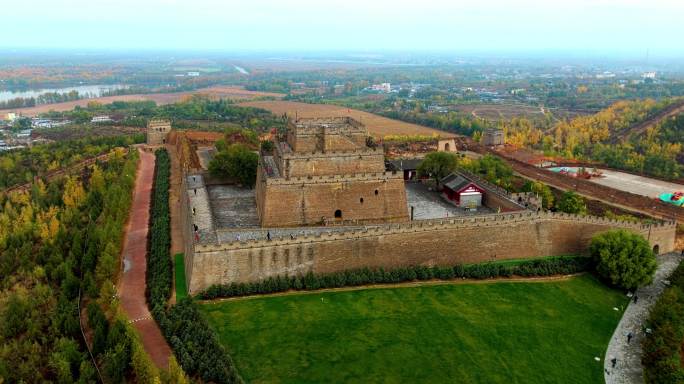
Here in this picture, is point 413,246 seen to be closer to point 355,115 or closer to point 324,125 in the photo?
point 324,125

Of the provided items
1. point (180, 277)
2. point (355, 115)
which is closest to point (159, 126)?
point (180, 277)

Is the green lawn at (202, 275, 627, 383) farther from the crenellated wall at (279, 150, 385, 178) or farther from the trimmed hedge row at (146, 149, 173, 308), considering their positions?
the crenellated wall at (279, 150, 385, 178)

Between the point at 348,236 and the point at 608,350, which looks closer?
the point at 608,350

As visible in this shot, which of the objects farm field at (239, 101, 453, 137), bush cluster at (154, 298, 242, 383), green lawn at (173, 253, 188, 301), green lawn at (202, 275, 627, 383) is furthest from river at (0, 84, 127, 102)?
green lawn at (202, 275, 627, 383)

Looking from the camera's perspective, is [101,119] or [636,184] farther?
[101,119]

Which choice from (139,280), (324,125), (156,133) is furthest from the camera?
(156,133)

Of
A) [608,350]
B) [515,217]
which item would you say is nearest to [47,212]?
[515,217]

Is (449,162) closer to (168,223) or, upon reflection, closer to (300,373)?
(168,223)
